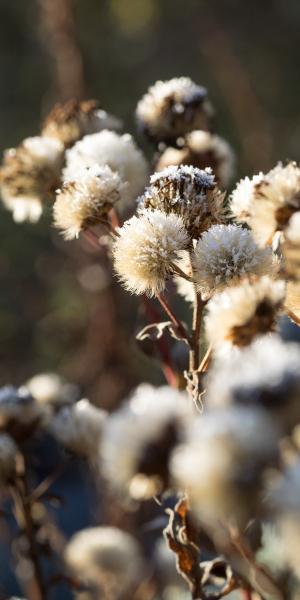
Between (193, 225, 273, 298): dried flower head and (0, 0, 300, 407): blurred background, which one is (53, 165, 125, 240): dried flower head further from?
(0, 0, 300, 407): blurred background

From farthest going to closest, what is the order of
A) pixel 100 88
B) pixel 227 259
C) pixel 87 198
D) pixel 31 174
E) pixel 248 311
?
1. pixel 100 88
2. pixel 31 174
3. pixel 87 198
4. pixel 227 259
5. pixel 248 311

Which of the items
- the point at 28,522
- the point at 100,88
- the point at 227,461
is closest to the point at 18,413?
the point at 28,522

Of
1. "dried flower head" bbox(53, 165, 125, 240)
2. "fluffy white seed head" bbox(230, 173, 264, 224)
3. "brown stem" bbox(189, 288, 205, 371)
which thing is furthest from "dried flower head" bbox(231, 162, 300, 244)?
"dried flower head" bbox(53, 165, 125, 240)

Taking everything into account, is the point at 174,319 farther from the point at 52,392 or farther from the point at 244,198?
the point at 52,392

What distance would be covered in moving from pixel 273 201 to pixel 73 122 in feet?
1.76

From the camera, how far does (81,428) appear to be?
1104 mm

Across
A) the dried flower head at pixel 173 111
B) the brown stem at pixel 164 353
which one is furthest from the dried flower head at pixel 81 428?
the dried flower head at pixel 173 111

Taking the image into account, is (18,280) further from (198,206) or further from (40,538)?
(198,206)

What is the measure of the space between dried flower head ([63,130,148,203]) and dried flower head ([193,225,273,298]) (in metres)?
0.27

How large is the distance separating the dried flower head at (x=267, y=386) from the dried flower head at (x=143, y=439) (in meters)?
0.03

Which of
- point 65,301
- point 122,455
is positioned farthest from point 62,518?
point 122,455

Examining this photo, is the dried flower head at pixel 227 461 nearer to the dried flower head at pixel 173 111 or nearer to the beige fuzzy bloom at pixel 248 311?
the beige fuzzy bloom at pixel 248 311

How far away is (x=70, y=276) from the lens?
15.0 ft

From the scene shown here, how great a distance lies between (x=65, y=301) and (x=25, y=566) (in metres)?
3.11
